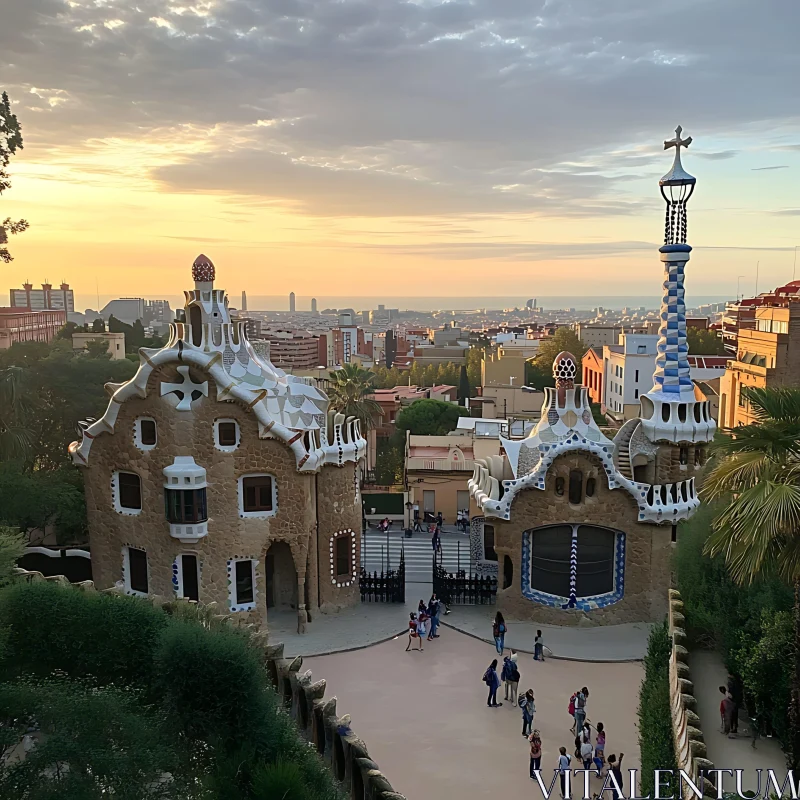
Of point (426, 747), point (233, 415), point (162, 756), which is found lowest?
point (426, 747)

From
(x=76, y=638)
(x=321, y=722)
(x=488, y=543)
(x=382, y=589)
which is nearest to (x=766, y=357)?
(x=488, y=543)

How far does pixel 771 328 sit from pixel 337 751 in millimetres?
39688

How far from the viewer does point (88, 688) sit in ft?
37.7

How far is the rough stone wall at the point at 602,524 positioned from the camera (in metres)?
22.2

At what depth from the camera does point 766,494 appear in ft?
32.3

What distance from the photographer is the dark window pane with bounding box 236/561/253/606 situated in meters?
22.5

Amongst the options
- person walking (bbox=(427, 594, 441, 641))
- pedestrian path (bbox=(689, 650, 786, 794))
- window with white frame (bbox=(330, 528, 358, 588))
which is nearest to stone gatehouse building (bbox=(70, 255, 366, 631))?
window with white frame (bbox=(330, 528, 358, 588))

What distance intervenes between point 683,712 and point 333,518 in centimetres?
1317

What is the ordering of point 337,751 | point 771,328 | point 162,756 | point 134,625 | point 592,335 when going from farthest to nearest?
1. point 592,335
2. point 771,328
3. point 337,751
4. point 134,625
5. point 162,756

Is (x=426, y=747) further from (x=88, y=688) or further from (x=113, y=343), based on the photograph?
(x=113, y=343)

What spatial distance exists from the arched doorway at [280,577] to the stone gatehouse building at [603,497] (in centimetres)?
643

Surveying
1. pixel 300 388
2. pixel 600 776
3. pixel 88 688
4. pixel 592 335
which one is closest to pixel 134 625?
pixel 88 688

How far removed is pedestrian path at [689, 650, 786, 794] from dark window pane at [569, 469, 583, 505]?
24.8 feet

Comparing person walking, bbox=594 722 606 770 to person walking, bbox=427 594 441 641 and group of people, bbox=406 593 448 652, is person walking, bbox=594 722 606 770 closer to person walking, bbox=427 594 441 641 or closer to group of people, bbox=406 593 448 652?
group of people, bbox=406 593 448 652
